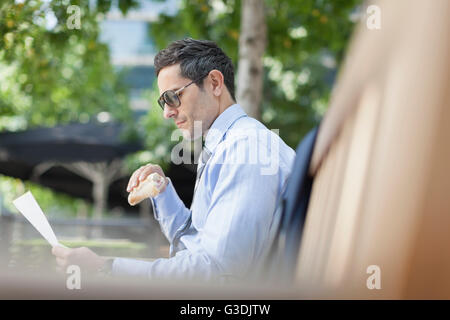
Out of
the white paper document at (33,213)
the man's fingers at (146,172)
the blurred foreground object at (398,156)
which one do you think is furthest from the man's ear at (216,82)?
the white paper document at (33,213)

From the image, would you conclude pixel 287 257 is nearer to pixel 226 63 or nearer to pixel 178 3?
pixel 226 63

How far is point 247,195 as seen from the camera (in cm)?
122

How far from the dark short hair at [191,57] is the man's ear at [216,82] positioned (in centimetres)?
1

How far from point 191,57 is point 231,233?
19.4 inches

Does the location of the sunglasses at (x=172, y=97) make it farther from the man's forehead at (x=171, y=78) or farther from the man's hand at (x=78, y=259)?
the man's hand at (x=78, y=259)

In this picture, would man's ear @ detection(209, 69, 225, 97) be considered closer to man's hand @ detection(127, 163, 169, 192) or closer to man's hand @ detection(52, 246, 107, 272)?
man's hand @ detection(127, 163, 169, 192)

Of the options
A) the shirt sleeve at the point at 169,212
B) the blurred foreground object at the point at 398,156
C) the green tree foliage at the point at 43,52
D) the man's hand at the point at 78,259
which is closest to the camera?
the blurred foreground object at the point at 398,156

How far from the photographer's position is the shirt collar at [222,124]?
1.44 meters

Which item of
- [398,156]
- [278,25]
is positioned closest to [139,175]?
[398,156]

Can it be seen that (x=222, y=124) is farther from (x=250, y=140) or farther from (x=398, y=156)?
(x=398, y=156)

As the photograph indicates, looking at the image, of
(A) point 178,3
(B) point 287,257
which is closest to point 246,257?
(B) point 287,257

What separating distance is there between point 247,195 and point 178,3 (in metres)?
4.25

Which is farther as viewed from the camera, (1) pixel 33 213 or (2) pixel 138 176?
(2) pixel 138 176

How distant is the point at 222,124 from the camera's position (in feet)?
4.75
